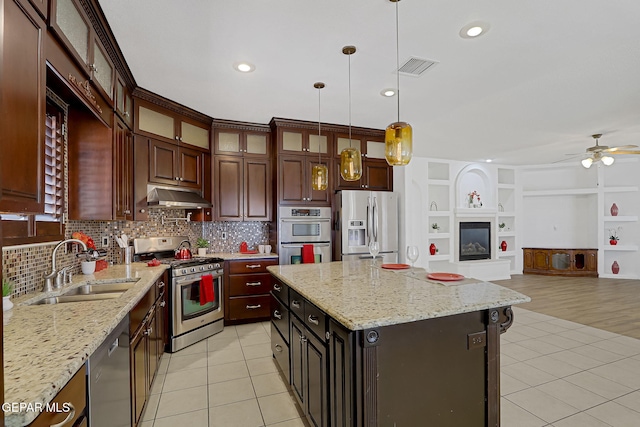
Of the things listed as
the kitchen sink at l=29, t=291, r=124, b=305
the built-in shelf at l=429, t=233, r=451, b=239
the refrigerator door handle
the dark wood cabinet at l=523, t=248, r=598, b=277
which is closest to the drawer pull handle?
the kitchen sink at l=29, t=291, r=124, b=305

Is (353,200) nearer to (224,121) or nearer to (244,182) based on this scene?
(244,182)

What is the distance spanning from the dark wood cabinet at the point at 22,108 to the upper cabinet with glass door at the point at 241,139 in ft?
9.42

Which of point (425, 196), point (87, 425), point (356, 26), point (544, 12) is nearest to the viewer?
point (87, 425)

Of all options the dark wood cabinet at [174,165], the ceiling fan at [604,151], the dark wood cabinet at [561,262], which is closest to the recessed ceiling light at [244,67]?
the dark wood cabinet at [174,165]

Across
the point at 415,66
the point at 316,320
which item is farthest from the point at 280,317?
the point at 415,66

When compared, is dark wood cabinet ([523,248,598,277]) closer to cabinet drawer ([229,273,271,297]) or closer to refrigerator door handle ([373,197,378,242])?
refrigerator door handle ([373,197,378,242])

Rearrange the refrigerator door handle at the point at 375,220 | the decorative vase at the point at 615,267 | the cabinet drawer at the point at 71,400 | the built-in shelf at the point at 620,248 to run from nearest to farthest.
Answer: the cabinet drawer at the point at 71,400 → the refrigerator door handle at the point at 375,220 → the built-in shelf at the point at 620,248 → the decorative vase at the point at 615,267

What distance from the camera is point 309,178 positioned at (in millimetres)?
4441

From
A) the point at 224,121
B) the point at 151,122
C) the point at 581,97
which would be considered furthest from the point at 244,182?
the point at 581,97

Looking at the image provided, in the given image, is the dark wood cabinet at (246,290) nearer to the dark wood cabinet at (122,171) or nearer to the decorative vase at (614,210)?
the dark wood cabinet at (122,171)

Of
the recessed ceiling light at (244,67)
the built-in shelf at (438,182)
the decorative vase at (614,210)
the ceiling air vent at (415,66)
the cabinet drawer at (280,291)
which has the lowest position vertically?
the cabinet drawer at (280,291)

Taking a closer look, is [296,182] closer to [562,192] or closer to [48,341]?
[48,341]

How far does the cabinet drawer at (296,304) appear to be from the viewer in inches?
80.7

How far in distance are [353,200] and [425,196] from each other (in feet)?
8.65
